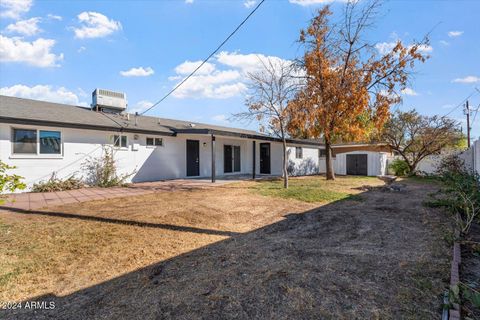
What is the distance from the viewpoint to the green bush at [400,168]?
18.8 m

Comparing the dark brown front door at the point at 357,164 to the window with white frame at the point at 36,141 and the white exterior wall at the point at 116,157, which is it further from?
the window with white frame at the point at 36,141

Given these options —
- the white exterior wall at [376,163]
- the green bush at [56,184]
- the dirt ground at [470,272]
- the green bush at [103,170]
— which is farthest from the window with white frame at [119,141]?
the white exterior wall at [376,163]

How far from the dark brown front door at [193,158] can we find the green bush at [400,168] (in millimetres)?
15195

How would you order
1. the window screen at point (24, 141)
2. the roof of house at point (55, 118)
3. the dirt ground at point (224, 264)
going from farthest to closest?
the window screen at point (24, 141) < the roof of house at point (55, 118) < the dirt ground at point (224, 264)

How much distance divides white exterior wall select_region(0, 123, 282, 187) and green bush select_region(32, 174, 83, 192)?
0.15 metres

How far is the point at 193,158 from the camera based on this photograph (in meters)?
14.5

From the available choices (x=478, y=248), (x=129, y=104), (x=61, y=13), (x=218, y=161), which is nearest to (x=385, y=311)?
(x=478, y=248)

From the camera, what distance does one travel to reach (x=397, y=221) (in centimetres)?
542

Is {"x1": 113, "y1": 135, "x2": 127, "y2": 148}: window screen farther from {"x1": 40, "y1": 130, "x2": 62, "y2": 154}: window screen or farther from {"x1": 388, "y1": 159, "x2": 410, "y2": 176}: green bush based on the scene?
{"x1": 388, "y1": 159, "x2": 410, "y2": 176}: green bush

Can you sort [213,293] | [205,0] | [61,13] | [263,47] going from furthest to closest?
[263,47], [61,13], [205,0], [213,293]

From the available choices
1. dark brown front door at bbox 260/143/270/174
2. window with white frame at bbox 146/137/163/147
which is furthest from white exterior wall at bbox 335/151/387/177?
window with white frame at bbox 146/137/163/147

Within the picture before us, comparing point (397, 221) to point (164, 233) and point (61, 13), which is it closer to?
point (164, 233)

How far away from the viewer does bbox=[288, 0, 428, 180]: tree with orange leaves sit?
493 inches

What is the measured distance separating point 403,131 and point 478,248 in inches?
745
